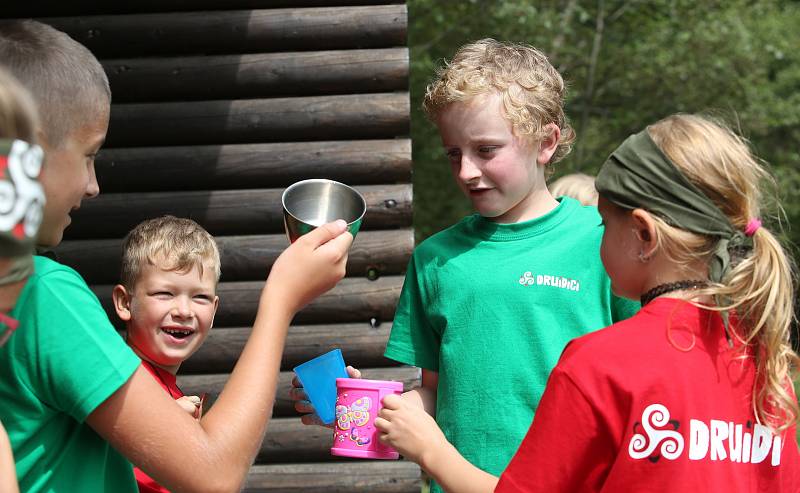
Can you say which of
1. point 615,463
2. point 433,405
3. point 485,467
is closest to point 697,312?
point 615,463

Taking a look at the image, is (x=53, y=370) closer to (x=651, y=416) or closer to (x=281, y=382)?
(x=651, y=416)

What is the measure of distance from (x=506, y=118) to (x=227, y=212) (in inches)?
Answer: 118

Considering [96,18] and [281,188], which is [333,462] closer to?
[281,188]

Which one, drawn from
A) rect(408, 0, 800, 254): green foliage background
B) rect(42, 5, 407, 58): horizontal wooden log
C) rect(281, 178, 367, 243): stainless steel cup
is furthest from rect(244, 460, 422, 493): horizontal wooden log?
rect(408, 0, 800, 254): green foliage background

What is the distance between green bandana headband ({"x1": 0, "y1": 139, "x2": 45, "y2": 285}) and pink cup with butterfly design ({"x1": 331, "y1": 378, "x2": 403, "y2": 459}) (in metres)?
1.28

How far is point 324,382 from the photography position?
2680 millimetres

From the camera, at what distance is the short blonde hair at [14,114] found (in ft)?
4.52

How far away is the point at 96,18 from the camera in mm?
5855

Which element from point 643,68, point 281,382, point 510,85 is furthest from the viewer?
point 643,68

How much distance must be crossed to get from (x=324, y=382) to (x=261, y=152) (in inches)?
128

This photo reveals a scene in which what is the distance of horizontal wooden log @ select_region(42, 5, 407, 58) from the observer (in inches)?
229

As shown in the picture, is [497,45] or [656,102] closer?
[497,45]

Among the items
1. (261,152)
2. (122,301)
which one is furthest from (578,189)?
(122,301)

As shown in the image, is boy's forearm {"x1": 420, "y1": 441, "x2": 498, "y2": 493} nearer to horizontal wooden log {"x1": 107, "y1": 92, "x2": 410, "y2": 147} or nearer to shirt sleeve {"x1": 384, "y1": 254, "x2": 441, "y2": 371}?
shirt sleeve {"x1": 384, "y1": 254, "x2": 441, "y2": 371}
